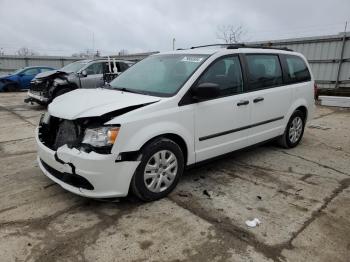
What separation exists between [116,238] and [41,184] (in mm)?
1644

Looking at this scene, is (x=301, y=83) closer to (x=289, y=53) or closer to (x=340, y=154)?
(x=289, y=53)

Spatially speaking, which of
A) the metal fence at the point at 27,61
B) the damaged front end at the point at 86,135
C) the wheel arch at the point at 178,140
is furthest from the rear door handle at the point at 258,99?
the metal fence at the point at 27,61

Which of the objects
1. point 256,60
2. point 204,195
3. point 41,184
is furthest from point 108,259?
point 256,60

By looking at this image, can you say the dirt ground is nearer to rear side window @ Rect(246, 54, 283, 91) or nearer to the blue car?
rear side window @ Rect(246, 54, 283, 91)

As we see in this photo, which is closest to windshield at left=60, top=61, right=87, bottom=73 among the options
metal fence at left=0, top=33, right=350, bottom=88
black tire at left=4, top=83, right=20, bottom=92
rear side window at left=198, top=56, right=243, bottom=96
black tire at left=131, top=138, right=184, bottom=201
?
black tire at left=4, top=83, right=20, bottom=92

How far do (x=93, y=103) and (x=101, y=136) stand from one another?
19.5 inches

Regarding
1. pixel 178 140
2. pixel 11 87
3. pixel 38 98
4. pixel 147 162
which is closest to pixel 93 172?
pixel 147 162

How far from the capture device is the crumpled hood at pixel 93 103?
128 inches

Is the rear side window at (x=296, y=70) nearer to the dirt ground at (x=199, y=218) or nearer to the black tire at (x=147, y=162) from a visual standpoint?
the dirt ground at (x=199, y=218)

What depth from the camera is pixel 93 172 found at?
3.10 m

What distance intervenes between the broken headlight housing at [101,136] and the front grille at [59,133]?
0.12 metres

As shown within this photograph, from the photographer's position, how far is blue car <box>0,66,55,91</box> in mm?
15266

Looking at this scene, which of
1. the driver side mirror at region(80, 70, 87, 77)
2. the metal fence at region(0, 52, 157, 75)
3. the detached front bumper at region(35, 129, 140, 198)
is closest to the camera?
the detached front bumper at region(35, 129, 140, 198)

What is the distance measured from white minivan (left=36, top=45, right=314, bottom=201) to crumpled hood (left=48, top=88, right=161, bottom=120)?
0.04ft
